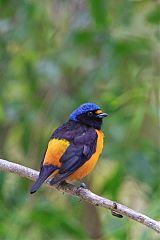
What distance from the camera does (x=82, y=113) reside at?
5879 millimetres

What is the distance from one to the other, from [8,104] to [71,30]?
0.95 metres

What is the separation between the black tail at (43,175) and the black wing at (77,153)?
0.18ft

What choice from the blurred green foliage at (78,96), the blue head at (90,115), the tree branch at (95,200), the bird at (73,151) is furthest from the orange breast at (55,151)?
the blurred green foliage at (78,96)

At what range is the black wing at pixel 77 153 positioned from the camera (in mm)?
4852

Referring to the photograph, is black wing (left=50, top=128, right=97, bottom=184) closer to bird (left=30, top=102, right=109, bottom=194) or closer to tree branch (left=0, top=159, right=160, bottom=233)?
bird (left=30, top=102, right=109, bottom=194)

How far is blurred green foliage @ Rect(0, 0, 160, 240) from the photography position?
6.16 metres

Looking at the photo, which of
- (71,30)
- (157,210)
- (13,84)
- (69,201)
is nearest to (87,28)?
(71,30)

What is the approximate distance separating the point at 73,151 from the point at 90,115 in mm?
776

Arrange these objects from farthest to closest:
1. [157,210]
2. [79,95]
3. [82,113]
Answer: [79,95] → [82,113] → [157,210]

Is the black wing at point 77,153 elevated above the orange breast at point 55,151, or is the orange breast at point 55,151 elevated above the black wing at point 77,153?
the orange breast at point 55,151

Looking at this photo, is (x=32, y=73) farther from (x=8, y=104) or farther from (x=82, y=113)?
(x=82, y=113)

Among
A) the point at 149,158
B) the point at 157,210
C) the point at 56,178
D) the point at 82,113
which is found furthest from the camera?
the point at 149,158

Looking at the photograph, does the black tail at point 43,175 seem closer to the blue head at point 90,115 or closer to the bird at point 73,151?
the bird at point 73,151

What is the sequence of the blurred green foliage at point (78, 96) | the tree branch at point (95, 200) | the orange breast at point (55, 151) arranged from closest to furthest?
the tree branch at point (95, 200) < the orange breast at point (55, 151) < the blurred green foliage at point (78, 96)
